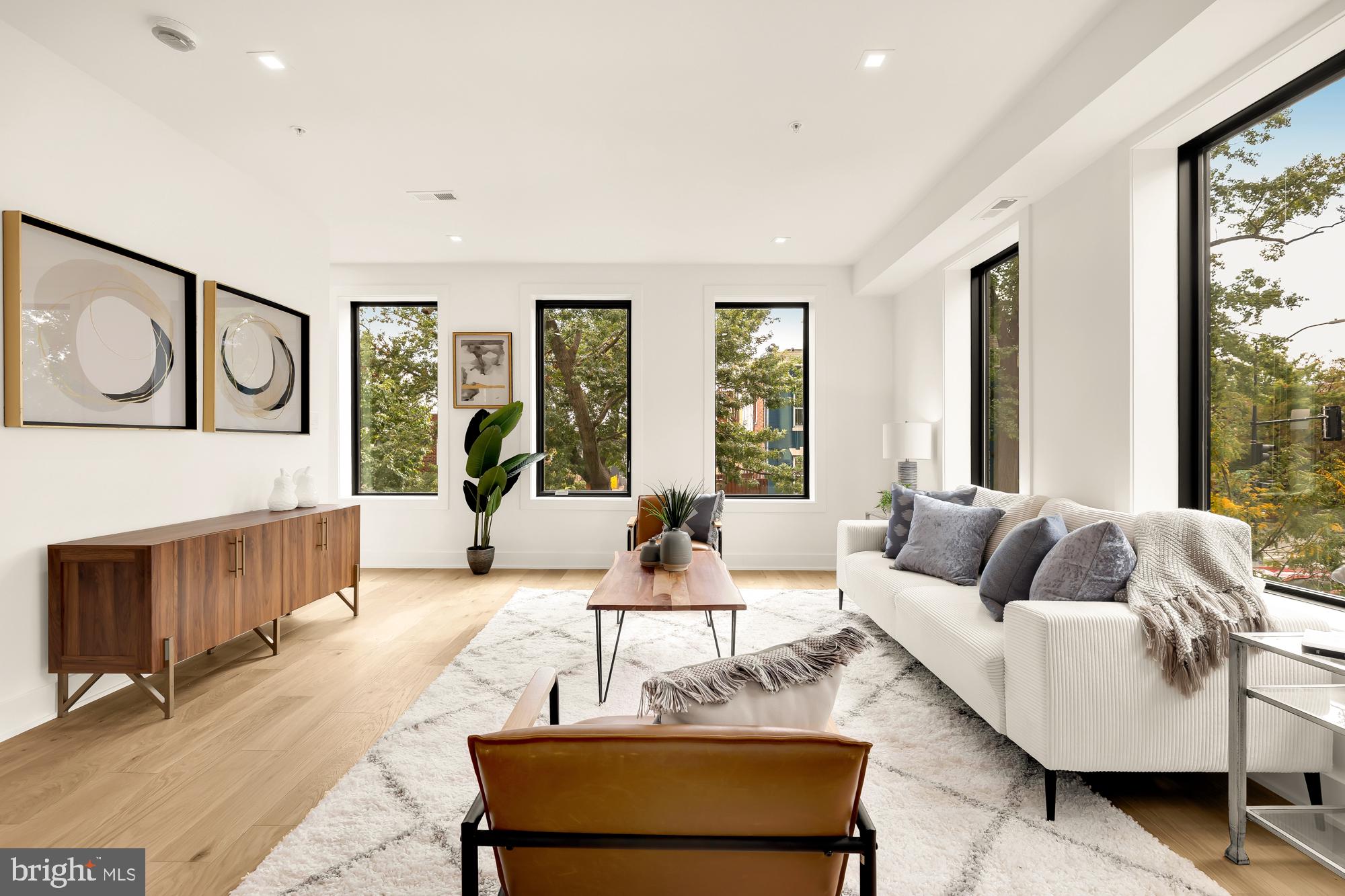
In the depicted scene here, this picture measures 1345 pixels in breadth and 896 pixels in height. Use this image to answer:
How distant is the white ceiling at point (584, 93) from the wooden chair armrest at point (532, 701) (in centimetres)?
234

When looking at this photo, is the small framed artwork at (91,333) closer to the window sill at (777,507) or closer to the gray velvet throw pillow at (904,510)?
the gray velvet throw pillow at (904,510)

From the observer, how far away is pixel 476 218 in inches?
194

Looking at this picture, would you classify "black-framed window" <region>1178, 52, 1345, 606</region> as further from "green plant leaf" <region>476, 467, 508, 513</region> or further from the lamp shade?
"green plant leaf" <region>476, 467, 508, 513</region>

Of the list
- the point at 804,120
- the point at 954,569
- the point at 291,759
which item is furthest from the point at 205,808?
the point at 804,120

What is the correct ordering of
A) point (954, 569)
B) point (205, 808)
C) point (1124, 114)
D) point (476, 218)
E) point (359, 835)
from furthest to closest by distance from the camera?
point (476, 218) < point (954, 569) < point (1124, 114) < point (205, 808) < point (359, 835)

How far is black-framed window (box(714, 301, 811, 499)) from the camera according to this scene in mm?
6402

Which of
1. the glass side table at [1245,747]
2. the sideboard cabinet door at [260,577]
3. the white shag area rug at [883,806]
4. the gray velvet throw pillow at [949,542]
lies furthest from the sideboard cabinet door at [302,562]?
the glass side table at [1245,747]

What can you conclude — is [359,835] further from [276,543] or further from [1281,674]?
[1281,674]

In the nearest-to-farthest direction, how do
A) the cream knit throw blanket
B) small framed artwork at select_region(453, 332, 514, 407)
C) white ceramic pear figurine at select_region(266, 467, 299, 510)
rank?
the cream knit throw blanket
white ceramic pear figurine at select_region(266, 467, 299, 510)
small framed artwork at select_region(453, 332, 514, 407)

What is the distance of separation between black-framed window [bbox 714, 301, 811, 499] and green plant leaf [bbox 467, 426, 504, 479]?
2.01 meters

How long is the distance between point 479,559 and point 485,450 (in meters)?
0.94

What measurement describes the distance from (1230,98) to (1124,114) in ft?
1.11

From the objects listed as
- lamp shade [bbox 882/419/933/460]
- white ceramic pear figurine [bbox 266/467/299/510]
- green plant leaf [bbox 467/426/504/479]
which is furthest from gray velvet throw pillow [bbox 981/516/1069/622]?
green plant leaf [bbox 467/426/504/479]

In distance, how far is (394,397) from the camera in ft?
20.9
